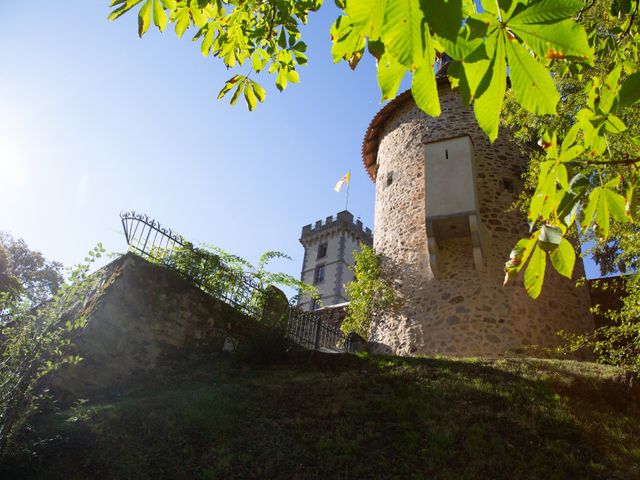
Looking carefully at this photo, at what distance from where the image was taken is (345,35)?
140 cm

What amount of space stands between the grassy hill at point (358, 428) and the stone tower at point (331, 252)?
24.9 meters

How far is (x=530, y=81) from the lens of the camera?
1.10 metres

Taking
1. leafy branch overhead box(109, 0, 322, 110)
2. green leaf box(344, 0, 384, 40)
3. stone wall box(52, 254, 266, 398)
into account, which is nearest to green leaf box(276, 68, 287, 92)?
leafy branch overhead box(109, 0, 322, 110)

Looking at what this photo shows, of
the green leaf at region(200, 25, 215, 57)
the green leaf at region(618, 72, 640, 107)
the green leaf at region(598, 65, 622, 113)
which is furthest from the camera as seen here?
the green leaf at region(200, 25, 215, 57)

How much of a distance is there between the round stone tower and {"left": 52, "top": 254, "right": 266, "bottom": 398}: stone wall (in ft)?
12.0

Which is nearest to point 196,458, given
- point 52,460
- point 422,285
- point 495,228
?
point 52,460

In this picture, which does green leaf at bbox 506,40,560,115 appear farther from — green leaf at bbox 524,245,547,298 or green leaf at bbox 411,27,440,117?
green leaf at bbox 524,245,547,298

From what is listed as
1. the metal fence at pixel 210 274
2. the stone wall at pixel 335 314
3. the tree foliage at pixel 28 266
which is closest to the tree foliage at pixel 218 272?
the metal fence at pixel 210 274

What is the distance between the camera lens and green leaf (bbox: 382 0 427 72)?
38.1 inches

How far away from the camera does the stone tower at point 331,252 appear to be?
31.9 meters

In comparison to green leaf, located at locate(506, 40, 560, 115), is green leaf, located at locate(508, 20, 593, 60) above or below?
above

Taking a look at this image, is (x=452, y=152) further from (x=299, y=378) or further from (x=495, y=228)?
(x=299, y=378)

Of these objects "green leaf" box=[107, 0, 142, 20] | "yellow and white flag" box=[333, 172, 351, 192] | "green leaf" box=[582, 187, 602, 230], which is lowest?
"green leaf" box=[582, 187, 602, 230]

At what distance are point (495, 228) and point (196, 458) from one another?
752 cm
